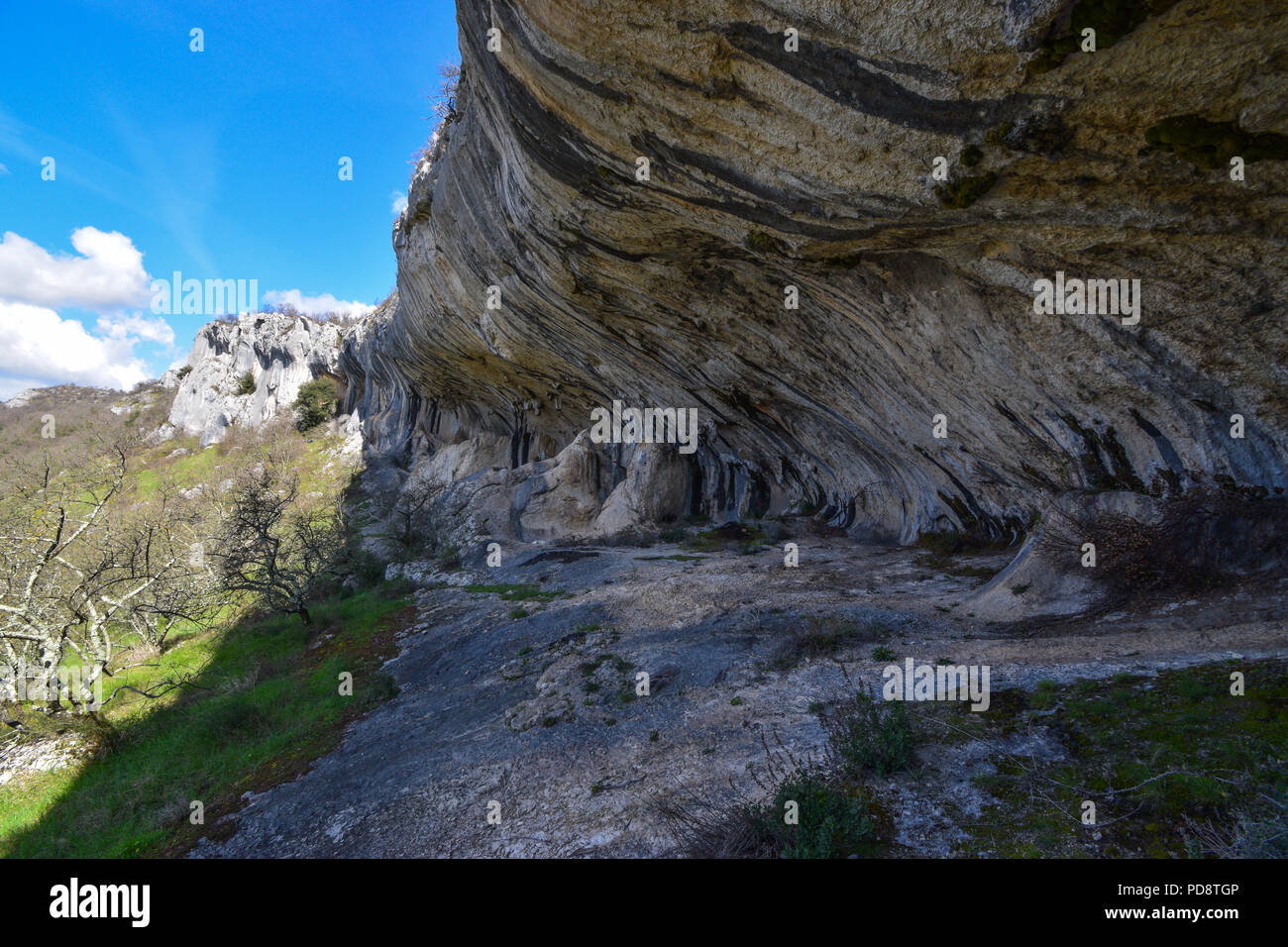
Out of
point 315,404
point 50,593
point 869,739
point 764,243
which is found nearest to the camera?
point 869,739

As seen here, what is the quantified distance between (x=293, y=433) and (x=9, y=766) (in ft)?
156

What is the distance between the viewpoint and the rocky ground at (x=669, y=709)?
16.5ft

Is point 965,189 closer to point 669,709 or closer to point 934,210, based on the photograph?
point 934,210

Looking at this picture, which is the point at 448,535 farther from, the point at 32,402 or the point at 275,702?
the point at 32,402

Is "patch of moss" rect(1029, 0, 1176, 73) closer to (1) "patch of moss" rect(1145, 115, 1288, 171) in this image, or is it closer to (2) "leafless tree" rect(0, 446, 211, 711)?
(1) "patch of moss" rect(1145, 115, 1288, 171)

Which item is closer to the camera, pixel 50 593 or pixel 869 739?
pixel 869 739

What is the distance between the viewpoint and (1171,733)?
439cm

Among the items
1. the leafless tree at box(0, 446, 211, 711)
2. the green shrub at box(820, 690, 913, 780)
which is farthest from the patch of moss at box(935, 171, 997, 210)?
A: the leafless tree at box(0, 446, 211, 711)

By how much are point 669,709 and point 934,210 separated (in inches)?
272

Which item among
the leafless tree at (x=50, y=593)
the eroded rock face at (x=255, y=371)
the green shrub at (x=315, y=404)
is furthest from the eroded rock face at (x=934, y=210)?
the eroded rock face at (x=255, y=371)

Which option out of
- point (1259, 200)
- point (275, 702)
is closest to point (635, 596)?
point (275, 702)

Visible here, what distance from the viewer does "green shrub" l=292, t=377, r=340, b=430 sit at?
5422 centimetres

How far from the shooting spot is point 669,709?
723 cm

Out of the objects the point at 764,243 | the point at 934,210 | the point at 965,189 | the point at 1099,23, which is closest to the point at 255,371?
the point at 764,243
